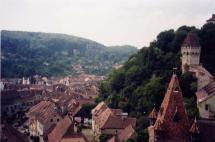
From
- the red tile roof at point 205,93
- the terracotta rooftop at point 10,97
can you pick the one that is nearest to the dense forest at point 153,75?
the red tile roof at point 205,93

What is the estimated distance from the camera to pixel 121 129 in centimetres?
7181

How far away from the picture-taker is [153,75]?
84.1 m

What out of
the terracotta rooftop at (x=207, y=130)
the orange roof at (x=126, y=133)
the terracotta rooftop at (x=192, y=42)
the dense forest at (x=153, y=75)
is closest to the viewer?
the terracotta rooftop at (x=207, y=130)

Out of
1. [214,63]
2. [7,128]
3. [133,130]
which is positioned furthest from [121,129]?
[7,128]

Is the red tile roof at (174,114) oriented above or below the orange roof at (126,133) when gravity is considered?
above

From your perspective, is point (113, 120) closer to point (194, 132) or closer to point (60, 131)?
point (60, 131)

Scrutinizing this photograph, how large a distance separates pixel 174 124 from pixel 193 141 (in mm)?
1781

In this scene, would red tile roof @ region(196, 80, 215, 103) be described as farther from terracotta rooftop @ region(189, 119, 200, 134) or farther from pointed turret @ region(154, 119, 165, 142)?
terracotta rooftop @ region(189, 119, 200, 134)

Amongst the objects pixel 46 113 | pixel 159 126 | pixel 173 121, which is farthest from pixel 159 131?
pixel 46 113

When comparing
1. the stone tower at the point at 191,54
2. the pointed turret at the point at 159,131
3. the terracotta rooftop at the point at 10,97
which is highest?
the stone tower at the point at 191,54

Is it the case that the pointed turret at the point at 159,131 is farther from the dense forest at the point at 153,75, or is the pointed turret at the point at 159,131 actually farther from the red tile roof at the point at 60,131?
the dense forest at the point at 153,75

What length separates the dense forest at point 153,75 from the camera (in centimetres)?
7331

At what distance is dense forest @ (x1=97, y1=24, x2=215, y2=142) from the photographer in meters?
73.3

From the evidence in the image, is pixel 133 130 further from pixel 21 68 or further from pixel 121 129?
pixel 21 68
